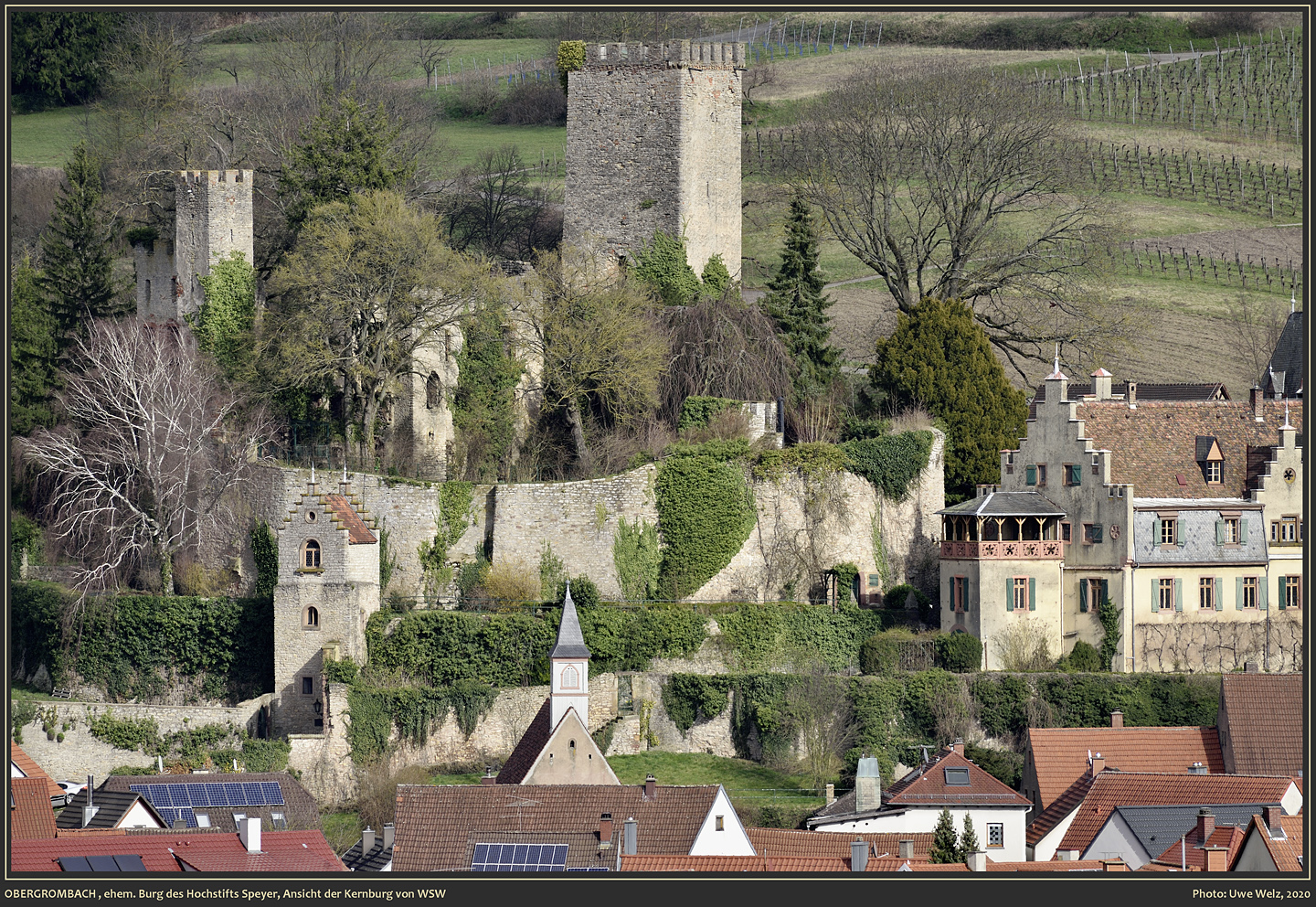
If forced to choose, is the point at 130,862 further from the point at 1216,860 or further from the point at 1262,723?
the point at 1262,723

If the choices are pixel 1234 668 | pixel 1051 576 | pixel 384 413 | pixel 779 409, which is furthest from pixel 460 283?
pixel 1234 668

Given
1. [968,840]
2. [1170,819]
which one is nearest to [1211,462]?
[1170,819]

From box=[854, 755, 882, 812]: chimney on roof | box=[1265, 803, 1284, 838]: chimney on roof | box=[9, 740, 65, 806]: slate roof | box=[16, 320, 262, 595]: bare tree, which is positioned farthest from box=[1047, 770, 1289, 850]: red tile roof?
box=[16, 320, 262, 595]: bare tree

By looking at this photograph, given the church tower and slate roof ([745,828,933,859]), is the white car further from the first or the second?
slate roof ([745,828,933,859])

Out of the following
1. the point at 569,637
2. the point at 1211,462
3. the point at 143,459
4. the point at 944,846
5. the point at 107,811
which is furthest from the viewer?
the point at 143,459

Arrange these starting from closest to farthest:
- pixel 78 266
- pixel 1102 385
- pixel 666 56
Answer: pixel 1102 385, pixel 666 56, pixel 78 266

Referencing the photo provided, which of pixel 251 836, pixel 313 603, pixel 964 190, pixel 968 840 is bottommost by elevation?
pixel 968 840
